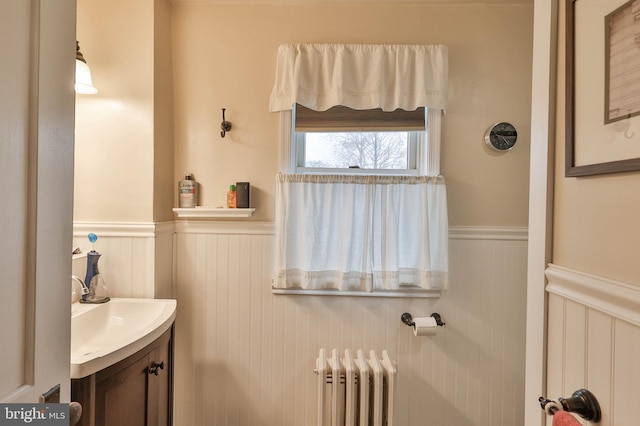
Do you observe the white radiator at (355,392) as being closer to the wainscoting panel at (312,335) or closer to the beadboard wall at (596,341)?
the wainscoting panel at (312,335)

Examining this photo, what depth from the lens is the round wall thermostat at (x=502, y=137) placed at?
1.63m

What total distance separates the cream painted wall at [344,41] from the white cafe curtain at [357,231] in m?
0.16

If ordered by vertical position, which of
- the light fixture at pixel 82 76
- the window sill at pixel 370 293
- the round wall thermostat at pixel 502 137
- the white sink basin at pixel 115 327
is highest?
the light fixture at pixel 82 76

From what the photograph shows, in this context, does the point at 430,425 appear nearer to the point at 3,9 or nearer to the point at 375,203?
the point at 375,203

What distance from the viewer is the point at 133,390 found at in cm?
115

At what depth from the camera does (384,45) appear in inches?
63.2

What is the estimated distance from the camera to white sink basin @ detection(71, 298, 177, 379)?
1.04 meters

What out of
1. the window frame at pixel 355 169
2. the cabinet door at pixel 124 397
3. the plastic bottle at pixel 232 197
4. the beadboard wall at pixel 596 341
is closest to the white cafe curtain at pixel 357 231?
the window frame at pixel 355 169

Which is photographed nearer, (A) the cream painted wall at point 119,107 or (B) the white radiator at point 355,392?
(B) the white radiator at point 355,392

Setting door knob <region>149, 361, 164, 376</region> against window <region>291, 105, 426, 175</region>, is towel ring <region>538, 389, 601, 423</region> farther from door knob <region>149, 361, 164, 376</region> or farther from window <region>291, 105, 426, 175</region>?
door knob <region>149, 361, 164, 376</region>

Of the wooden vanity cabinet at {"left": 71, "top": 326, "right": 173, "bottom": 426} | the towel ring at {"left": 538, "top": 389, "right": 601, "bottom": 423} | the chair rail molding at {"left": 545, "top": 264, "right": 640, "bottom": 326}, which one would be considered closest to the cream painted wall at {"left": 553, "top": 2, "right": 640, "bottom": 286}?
the chair rail molding at {"left": 545, "top": 264, "right": 640, "bottom": 326}

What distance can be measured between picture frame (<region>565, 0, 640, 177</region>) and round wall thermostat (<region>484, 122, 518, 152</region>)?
3.20ft

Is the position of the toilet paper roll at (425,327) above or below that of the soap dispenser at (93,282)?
below

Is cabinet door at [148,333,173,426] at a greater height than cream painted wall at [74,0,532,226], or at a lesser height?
lesser
